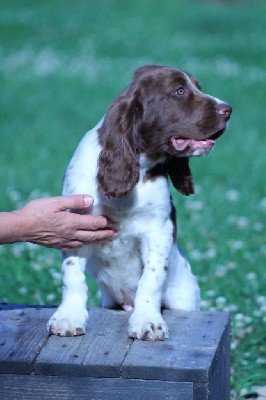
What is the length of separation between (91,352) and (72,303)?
16.5 inches

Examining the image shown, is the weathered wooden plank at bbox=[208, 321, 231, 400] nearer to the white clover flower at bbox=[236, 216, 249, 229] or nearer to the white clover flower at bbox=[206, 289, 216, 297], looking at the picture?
the white clover flower at bbox=[206, 289, 216, 297]

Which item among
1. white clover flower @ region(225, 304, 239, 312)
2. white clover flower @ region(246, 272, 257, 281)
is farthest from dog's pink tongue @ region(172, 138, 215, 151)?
white clover flower @ region(246, 272, 257, 281)

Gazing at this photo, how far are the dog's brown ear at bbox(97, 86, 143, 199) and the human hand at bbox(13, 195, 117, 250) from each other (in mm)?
115

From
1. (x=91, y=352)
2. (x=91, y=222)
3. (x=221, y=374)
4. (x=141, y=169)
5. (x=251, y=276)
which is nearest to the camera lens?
(x=91, y=352)

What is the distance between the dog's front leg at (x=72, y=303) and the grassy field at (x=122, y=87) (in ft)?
3.49

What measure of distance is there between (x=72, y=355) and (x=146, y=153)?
38.8 inches

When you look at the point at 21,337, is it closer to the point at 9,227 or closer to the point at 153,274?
the point at 9,227

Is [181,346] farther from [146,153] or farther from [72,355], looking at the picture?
[146,153]

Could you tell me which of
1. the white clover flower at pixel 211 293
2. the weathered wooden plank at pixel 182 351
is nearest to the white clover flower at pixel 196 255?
the white clover flower at pixel 211 293

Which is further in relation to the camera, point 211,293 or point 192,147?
point 211,293

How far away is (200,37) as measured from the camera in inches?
842

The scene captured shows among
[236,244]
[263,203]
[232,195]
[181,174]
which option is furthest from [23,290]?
[232,195]

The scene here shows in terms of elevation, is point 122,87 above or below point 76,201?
above

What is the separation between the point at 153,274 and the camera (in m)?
4.14
